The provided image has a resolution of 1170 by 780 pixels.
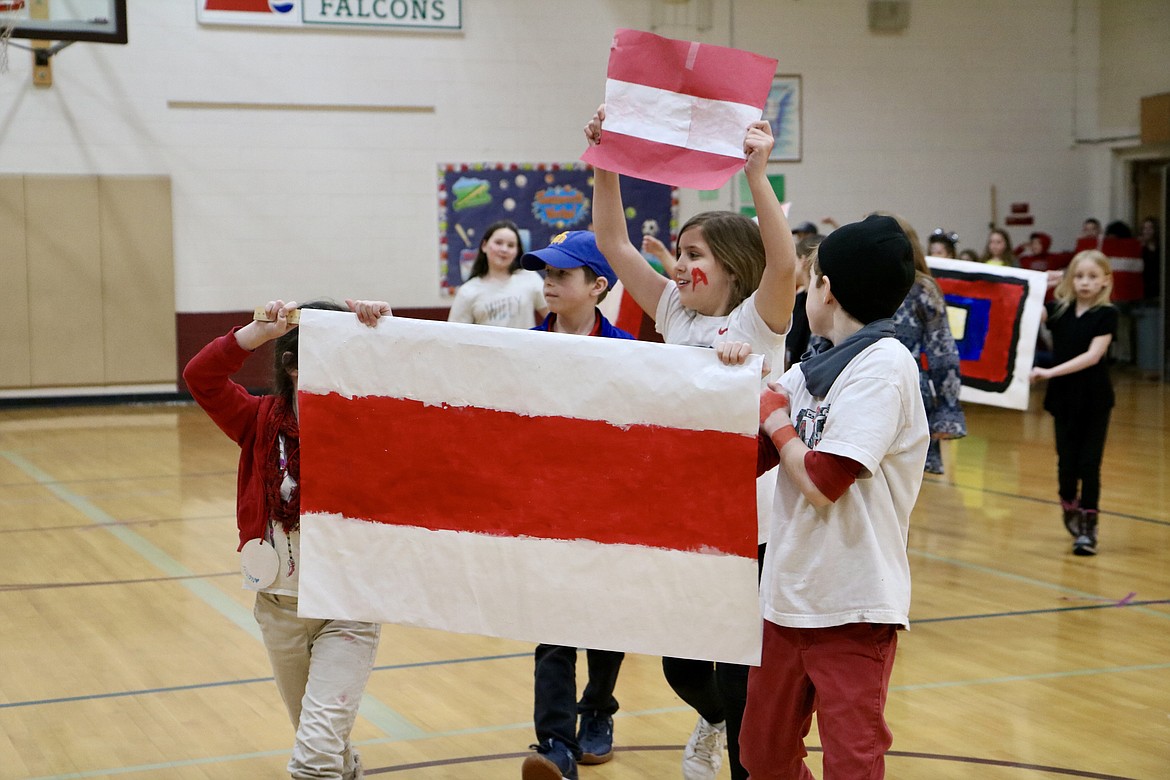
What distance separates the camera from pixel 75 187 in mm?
12297

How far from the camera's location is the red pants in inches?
91.8

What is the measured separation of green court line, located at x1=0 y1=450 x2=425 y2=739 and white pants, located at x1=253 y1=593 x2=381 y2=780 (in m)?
0.95

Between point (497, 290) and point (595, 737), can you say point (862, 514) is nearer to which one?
point (595, 737)

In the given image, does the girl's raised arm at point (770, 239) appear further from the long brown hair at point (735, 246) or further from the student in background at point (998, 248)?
the student in background at point (998, 248)

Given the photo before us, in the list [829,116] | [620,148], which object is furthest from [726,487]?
[829,116]

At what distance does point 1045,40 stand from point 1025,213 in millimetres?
2050

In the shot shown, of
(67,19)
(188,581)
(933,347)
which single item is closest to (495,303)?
(188,581)

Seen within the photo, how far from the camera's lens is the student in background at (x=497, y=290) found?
7.47 m

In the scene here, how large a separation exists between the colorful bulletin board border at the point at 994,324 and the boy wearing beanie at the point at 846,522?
3.76 metres

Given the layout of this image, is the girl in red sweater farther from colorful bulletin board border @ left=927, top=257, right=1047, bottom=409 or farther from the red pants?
colorful bulletin board border @ left=927, top=257, right=1047, bottom=409

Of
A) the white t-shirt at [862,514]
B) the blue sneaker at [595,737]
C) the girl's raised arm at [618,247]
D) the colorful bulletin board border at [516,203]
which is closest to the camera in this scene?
the white t-shirt at [862,514]

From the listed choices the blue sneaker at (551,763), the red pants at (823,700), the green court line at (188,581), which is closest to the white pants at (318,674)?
the blue sneaker at (551,763)

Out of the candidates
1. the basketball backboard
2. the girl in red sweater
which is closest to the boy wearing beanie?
the girl in red sweater

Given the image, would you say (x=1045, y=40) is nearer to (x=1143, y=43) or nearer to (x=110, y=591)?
(x=1143, y=43)
